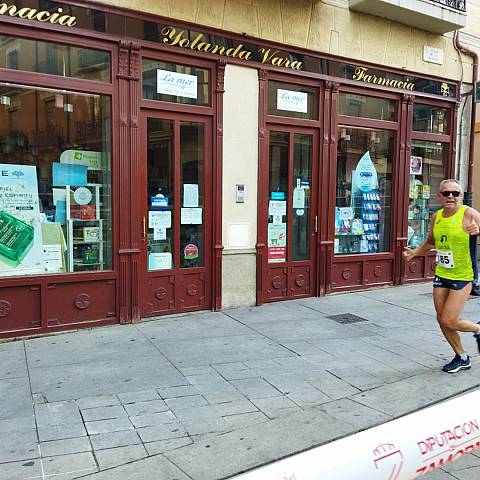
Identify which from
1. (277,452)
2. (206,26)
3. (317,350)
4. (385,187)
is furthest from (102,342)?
(385,187)

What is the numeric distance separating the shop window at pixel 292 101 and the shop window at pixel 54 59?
257cm

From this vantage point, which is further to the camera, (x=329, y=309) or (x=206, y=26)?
→ (x=329, y=309)

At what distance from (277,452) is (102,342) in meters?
3.03

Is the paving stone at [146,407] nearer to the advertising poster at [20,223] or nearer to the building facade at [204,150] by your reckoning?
the building facade at [204,150]

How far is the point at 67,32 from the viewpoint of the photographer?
597 centimetres

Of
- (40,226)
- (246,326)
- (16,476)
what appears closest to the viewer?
(16,476)

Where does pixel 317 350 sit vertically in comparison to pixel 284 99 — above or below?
below

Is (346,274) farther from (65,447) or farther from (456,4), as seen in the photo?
(65,447)

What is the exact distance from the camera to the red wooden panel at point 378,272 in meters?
9.17

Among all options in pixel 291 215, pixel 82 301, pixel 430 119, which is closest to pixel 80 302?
pixel 82 301

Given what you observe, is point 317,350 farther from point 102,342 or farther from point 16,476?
point 16,476

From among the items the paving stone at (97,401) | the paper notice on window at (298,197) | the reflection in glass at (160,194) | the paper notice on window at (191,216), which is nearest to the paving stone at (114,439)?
the paving stone at (97,401)

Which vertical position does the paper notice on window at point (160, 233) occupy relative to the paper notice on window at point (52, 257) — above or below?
above

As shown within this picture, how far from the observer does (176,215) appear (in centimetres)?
702
